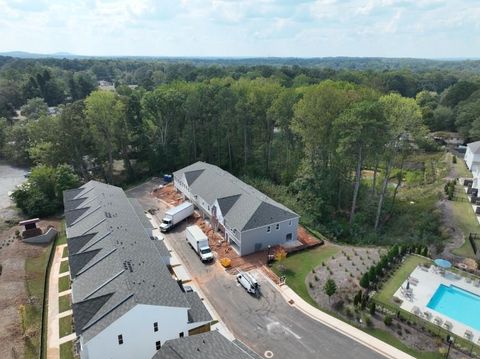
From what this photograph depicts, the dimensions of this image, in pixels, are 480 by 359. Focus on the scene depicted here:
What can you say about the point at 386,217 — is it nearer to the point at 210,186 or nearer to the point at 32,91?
the point at 210,186

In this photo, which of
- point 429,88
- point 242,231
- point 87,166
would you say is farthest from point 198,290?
point 429,88

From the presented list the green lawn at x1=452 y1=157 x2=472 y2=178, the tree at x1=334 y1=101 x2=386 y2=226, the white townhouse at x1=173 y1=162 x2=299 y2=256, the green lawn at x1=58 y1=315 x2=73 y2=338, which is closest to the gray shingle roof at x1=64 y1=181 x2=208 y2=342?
the green lawn at x1=58 y1=315 x2=73 y2=338

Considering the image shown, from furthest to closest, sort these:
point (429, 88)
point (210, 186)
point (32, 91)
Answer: point (429, 88) → point (32, 91) → point (210, 186)

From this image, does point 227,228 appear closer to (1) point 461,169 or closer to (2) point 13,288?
(2) point 13,288

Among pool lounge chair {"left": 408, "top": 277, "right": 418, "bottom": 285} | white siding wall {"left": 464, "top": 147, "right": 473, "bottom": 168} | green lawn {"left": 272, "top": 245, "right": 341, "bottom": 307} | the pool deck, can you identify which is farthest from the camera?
white siding wall {"left": 464, "top": 147, "right": 473, "bottom": 168}

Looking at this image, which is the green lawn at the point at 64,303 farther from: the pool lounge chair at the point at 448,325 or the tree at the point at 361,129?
the tree at the point at 361,129

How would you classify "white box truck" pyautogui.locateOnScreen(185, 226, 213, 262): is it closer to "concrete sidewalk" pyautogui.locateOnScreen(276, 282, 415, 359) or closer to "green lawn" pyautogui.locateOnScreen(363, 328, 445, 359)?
"concrete sidewalk" pyautogui.locateOnScreen(276, 282, 415, 359)
